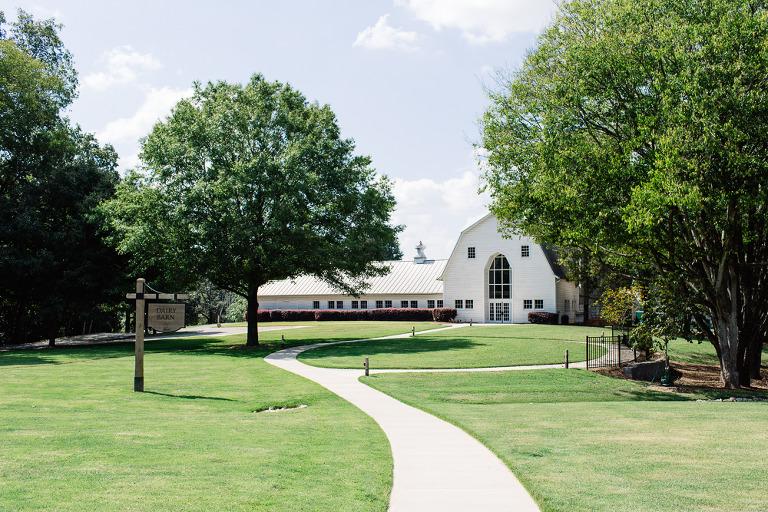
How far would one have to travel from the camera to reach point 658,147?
661 inches

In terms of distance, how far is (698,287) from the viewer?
2081 cm

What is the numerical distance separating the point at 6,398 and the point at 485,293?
43075mm

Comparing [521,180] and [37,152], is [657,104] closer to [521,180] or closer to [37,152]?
[521,180]

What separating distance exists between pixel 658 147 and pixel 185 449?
14.7 metres

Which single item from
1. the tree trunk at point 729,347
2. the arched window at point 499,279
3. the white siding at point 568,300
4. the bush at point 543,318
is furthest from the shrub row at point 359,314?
the tree trunk at point 729,347

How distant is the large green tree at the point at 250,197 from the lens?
2948 centimetres

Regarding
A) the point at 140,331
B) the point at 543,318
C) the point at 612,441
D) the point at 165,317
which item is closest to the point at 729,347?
the point at 612,441

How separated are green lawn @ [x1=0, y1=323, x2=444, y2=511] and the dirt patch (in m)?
11.3

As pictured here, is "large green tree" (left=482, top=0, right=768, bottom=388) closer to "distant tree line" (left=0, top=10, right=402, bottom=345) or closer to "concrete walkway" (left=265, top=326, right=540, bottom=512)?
"concrete walkway" (left=265, top=326, right=540, bottom=512)

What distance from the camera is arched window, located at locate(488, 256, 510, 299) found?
52.5 metres

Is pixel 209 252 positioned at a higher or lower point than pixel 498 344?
higher

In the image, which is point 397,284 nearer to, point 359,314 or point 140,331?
point 359,314

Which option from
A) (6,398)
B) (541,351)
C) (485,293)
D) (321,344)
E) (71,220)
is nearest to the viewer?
(6,398)

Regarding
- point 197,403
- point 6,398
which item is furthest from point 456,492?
point 6,398
